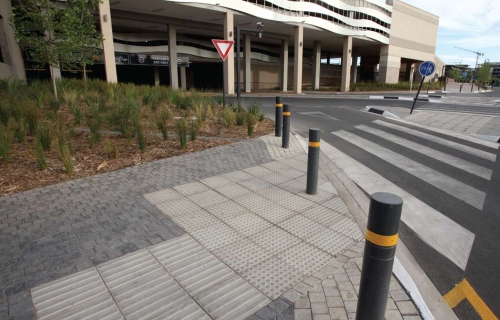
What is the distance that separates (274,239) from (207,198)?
1.50 m

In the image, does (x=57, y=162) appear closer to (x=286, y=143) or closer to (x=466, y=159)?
(x=286, y=143)

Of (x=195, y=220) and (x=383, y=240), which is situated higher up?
(x=383, y=240)

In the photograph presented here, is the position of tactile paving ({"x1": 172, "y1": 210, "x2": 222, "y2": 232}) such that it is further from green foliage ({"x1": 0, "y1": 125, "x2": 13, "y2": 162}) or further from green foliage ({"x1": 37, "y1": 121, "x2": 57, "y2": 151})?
green foliage ({"x1": 37, "y1": 121, "x2": 57, "y2": 151})

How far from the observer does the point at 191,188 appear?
5.10 metres

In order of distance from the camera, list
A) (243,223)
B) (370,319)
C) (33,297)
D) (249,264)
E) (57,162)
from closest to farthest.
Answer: (370,319), (33,297), (249,264), (243,223), (57,162)

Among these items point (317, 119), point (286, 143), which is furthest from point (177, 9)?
point (286, 143)

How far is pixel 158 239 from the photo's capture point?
3521mm

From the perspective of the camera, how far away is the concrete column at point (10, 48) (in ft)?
65.4

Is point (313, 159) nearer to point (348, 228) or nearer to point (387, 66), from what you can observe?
point (348, 228)

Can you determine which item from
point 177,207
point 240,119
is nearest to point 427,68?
point 240,119

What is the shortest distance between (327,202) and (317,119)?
8985 millimetres

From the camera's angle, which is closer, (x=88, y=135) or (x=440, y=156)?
(x=88, y=135)

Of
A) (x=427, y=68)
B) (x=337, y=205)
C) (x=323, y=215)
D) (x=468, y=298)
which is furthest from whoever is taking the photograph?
(x=427, y=68)

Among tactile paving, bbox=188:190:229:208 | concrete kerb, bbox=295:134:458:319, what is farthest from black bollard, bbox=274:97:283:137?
tactile paving, bbox=188:190:229:208
